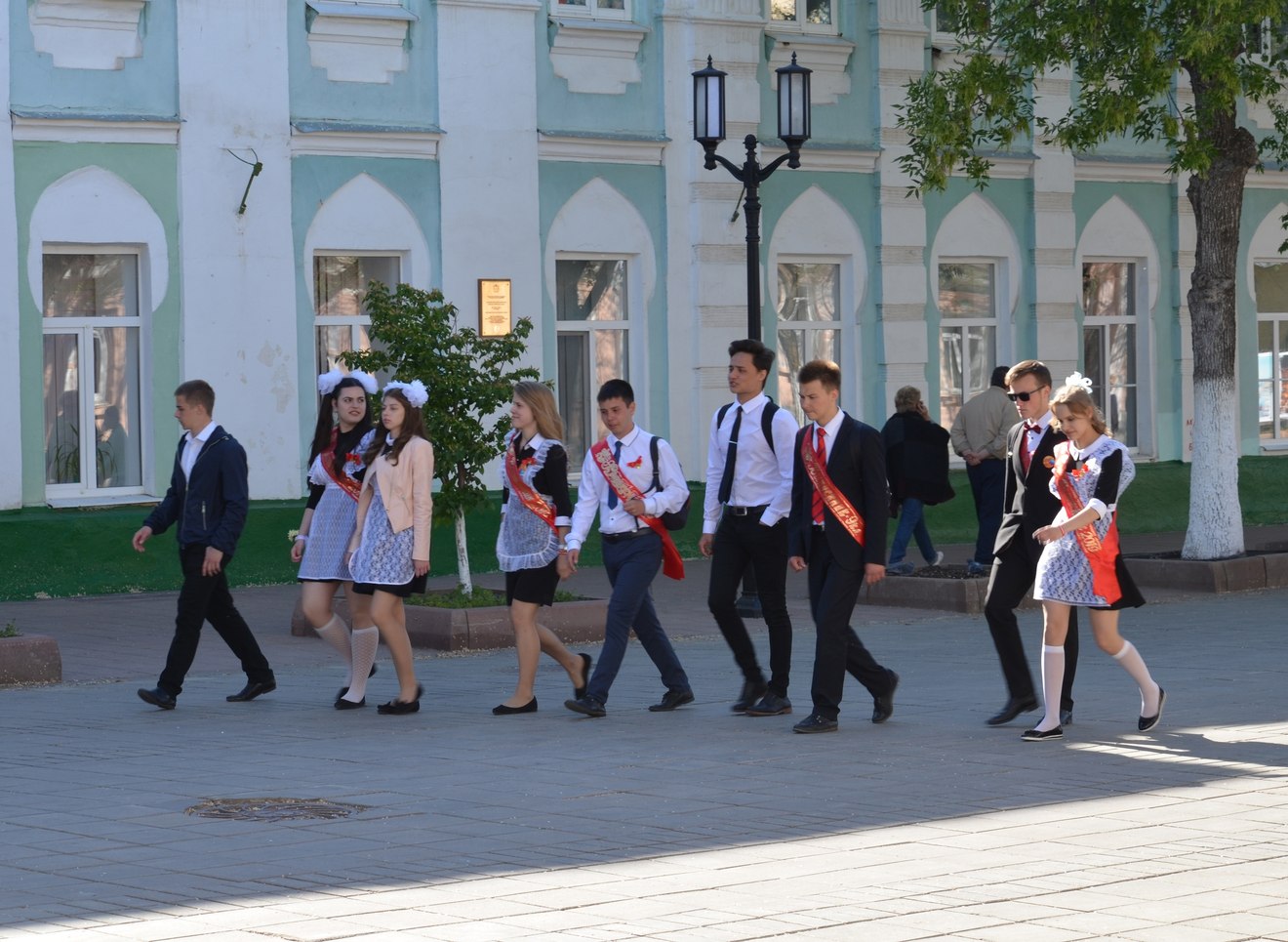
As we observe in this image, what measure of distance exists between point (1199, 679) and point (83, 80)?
10.4m

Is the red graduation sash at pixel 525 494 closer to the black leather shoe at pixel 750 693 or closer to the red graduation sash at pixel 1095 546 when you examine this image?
the black leather shoe at pixel 750 693

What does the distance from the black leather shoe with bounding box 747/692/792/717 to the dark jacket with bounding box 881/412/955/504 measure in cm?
729

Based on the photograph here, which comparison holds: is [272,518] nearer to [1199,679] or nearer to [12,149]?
[12,149]

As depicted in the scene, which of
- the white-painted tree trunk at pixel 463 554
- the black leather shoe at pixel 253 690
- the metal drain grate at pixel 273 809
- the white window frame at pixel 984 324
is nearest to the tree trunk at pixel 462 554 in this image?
the white-painted tree trunk at pixel 463 554

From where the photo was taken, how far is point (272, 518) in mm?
18656

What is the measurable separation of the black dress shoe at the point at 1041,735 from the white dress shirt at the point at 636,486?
208 cm

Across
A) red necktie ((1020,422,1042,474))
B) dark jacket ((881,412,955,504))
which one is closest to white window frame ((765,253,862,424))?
dark jacket ((881,412,955,504))

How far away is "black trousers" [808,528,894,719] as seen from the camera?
34.2 ft

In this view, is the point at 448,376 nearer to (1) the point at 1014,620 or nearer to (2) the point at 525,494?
(2) the point at 525,494

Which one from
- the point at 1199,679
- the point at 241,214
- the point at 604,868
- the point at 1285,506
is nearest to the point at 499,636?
the point at 1199,679

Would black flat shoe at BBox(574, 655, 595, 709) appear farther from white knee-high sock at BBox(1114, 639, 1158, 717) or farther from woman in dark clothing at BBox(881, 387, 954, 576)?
woman in dark clothing at BBox(881, 387, 954, 576)

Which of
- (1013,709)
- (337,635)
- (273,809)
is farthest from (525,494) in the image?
(273,809)

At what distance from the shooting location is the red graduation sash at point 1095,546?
1008 centimetres

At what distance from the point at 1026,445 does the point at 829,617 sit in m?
1.22
